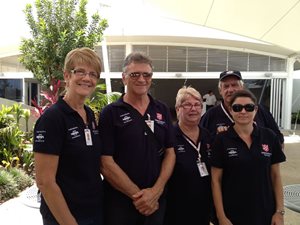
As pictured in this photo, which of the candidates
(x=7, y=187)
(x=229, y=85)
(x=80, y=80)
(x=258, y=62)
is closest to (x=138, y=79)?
(x=80, y=80)

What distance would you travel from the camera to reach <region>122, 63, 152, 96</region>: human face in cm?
246

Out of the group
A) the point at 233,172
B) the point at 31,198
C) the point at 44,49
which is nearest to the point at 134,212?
the point at 233,172

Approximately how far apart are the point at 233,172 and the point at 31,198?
147 inches

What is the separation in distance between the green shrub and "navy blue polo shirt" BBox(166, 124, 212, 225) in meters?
4.01

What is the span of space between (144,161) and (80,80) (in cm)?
77

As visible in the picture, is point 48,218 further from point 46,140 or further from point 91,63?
point 91,63

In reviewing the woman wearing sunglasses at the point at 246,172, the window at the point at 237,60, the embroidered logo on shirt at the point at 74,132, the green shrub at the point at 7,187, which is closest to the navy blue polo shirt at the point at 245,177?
the woman wearing sunglasses at the point at 246,172

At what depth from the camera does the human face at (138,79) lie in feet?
8.07

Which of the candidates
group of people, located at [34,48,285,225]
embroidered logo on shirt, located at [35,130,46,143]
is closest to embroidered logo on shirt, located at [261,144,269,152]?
group of people, located at [34,48,285,225]

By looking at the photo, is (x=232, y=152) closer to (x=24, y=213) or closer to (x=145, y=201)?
(x=145, y=201)

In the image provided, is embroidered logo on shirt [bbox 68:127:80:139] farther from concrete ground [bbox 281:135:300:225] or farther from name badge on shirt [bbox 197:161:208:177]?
concrete ground [bbox 281:135:300:225]

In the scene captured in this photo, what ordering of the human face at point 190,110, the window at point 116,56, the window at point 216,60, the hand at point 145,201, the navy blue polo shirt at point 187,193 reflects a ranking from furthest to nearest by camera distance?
the window at point 216,60 → the window at point 116,56 → the human face at point 190,110 → the navy blue polo shirt at point 187,193 → the hand at point 145,201

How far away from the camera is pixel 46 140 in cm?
193

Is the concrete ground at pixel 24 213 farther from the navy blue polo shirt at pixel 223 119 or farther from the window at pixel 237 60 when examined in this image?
the window at pixel 237 60
